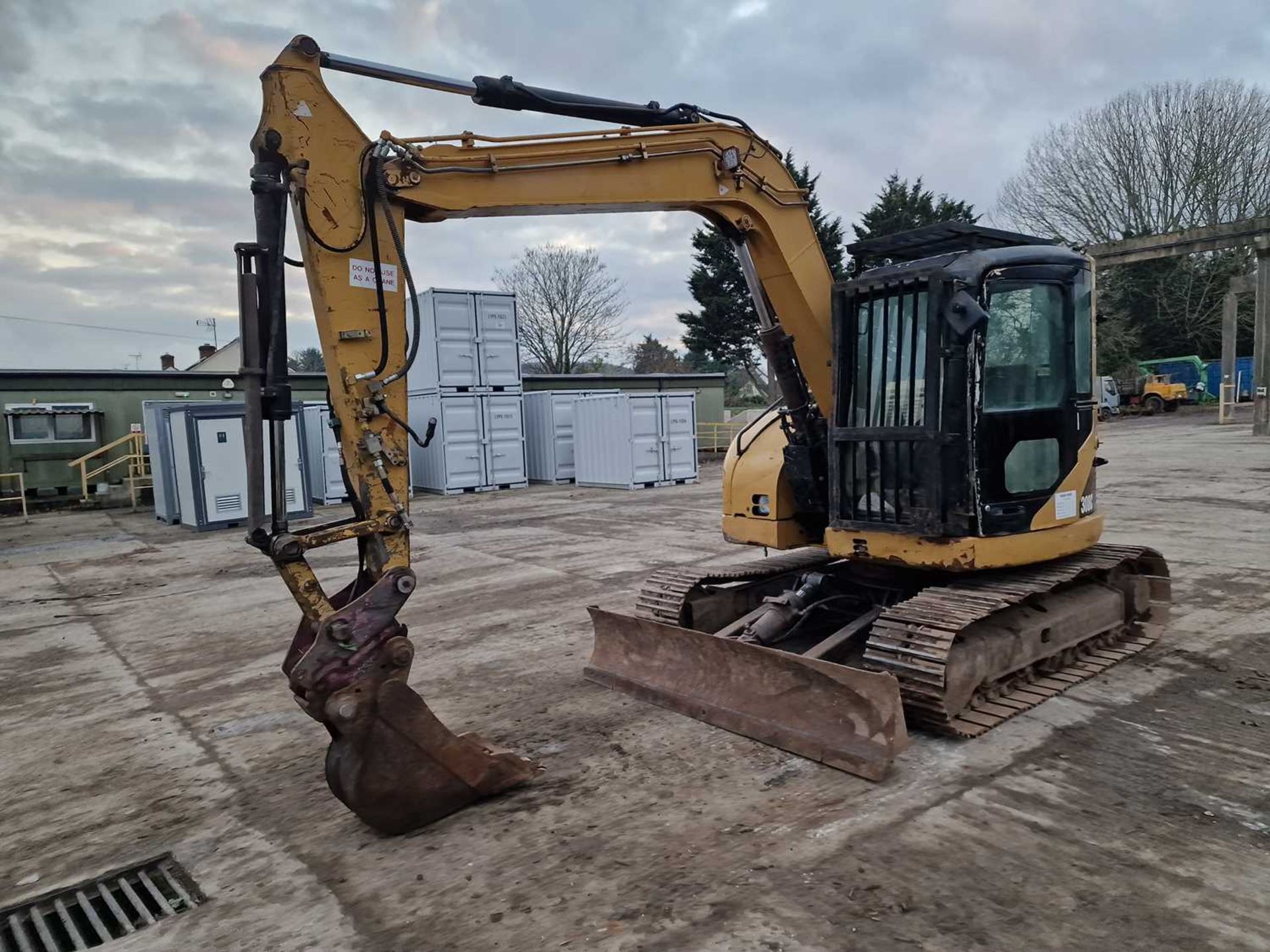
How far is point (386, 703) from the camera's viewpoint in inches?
134

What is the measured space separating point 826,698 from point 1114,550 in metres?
2.85

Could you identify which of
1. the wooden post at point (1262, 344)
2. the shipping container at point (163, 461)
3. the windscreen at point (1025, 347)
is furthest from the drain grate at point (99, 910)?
the wooden post at point (1262, 344)

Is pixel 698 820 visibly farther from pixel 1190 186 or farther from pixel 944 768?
pixel 1190 186

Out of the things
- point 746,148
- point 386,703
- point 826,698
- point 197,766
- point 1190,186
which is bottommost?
point 197,766

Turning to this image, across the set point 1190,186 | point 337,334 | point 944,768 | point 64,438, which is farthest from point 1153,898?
point 1190,186

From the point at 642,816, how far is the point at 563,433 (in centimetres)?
1694

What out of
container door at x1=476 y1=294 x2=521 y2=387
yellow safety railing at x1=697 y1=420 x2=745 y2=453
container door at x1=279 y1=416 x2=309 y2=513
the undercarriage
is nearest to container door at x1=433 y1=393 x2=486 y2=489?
container door at x1=476 y1=294 x2=521 y2=387

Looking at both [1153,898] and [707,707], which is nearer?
[1153,898]

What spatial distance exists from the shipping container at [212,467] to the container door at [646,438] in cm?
653

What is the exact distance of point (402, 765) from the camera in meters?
3.50

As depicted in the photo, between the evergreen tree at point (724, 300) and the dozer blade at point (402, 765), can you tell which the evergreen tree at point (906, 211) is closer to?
the evergreen tree at point (724, 300)

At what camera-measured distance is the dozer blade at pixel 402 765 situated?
337cm

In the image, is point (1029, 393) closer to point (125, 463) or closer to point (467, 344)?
point (467, 344)

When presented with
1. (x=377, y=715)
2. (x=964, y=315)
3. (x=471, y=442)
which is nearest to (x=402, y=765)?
(x=377, y=715)
